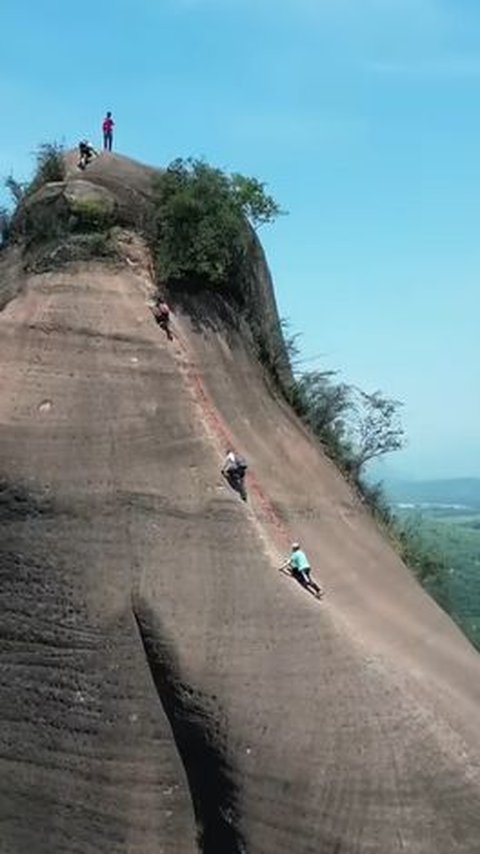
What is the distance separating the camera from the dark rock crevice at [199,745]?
585 inches

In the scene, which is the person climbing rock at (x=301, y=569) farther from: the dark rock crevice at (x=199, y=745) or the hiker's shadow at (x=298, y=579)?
the dark rock crevice at (x=199, y=745)

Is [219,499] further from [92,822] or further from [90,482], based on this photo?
[92,822]

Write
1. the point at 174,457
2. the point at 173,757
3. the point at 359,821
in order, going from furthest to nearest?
the point at 174,457 → the point at 173,757 → the point at 359,821

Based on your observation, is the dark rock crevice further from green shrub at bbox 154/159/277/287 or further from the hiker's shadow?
green shrub at bbox 154/159/277/287

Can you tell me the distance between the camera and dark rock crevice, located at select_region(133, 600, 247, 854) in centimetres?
1487

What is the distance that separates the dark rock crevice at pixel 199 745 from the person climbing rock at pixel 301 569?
1.81 m

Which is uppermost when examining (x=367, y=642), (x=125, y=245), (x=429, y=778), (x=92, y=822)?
(x=125, y=245)

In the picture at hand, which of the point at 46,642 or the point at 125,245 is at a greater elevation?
the point at 125,245

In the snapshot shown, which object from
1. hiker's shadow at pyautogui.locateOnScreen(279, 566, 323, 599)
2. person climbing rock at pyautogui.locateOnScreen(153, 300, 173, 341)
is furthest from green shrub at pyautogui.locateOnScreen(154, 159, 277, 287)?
hiker's shadow at pyautogui.locateOnScreen(279, 566, 323, 599)

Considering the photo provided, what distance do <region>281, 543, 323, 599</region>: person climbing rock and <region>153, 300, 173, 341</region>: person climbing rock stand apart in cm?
365

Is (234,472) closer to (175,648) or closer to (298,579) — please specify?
(298,579)

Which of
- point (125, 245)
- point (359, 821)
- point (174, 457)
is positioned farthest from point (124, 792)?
point (125, 245)

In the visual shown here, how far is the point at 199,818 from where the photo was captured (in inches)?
597

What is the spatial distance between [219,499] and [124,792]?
3750 mm
